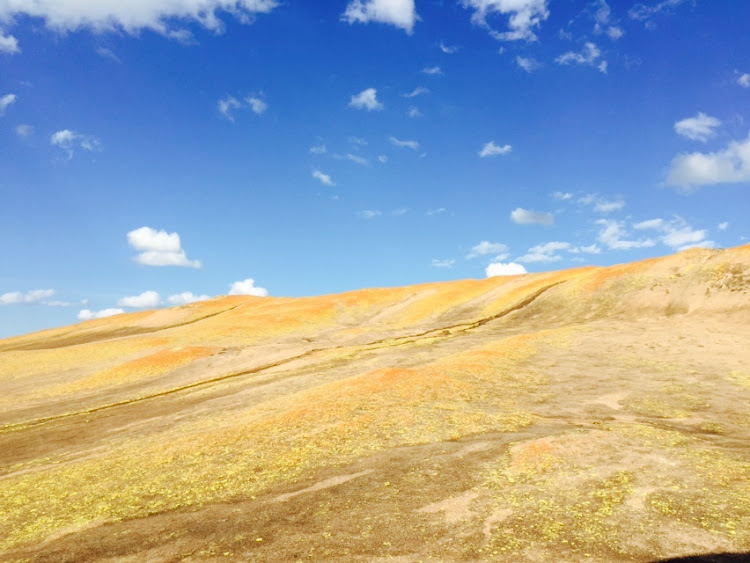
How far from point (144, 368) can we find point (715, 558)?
52.9 m

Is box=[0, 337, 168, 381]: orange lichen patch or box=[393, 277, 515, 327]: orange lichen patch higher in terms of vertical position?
box=[393, 277, 515, 327]: orange lichen patch

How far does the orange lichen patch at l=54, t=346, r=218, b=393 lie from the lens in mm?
48094

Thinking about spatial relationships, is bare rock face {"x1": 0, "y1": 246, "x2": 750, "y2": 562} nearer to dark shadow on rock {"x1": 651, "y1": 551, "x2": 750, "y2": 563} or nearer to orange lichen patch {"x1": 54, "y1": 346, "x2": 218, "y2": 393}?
dark shadow on rock {"x1": 651, "y1": 551, "x2": 750, "y2": 563}

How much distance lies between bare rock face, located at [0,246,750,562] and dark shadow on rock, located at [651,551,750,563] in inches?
6.2

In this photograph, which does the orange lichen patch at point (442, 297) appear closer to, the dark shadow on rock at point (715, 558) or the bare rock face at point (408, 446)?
the bare rock face at point (408, 446)

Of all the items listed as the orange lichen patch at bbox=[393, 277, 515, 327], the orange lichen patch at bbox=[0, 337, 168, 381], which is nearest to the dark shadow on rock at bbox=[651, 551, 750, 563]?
the orange lichen patch at bbox=[0, 337, 168, 381]

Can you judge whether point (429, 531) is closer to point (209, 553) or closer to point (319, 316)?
point (209, 553)

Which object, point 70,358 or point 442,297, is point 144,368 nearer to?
point 70,358

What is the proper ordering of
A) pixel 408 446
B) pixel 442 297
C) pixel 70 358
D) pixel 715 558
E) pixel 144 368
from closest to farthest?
pixel 715 558
pixel 408 446
pixel 144 368
pixel 70 358
pixel 442 297

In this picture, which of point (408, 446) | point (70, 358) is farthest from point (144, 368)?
point (408, 446)

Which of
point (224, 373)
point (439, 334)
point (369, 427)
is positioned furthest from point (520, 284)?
point (369, 427)

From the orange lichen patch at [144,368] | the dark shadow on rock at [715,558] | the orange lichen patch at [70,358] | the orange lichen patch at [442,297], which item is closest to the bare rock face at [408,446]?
the dark shadow on rock at [715,558]

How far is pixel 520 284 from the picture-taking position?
8394 centimetres

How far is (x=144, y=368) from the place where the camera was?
52031 millimetres
